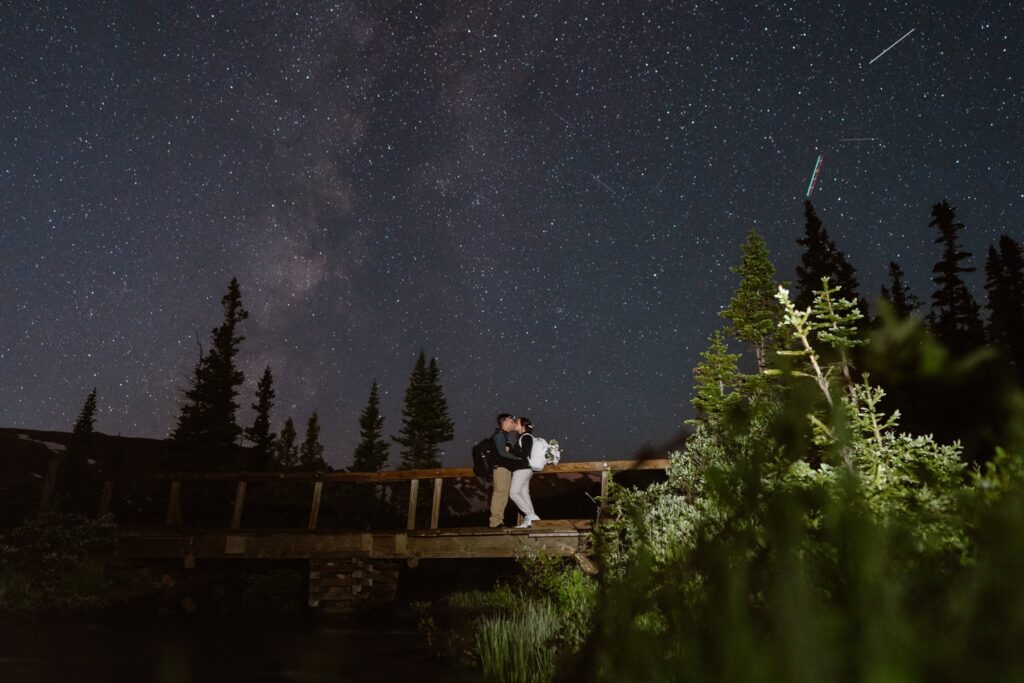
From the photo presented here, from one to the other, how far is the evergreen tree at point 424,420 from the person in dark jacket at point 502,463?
4167 cm

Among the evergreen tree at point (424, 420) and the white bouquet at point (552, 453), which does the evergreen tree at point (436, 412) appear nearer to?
the evergreen tree at point (424, 420)

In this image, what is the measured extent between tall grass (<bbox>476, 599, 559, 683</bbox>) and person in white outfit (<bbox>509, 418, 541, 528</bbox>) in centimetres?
392

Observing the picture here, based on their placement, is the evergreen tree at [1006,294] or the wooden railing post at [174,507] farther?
the evergreen tree at [1006,294]

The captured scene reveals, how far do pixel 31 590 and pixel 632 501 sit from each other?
13682 millimetres

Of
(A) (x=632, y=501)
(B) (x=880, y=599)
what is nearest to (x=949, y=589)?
(B) (x=880, y=599)

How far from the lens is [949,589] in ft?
9.37

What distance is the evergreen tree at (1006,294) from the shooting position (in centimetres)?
4600

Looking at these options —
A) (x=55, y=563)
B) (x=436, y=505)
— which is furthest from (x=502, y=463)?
(x=55, y=563)

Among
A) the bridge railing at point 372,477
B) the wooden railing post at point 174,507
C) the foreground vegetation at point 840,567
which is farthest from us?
the wooden railing post at point 174,507

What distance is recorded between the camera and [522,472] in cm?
1198

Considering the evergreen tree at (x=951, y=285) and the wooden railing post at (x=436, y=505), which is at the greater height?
the evergreen tree at (x=951, y=285)

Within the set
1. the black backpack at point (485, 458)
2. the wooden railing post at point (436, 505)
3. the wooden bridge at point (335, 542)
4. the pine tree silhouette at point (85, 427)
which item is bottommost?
the wooden bridge at point (335, 542)

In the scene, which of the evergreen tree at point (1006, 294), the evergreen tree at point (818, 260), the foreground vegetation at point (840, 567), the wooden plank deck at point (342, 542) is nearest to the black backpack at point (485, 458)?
A: the wooden plank deck at point (342, 542)

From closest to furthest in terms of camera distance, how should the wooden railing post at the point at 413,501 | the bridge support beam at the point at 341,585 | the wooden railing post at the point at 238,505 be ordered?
the wooden railing post at the point at 413,501, the bridge support beam at the point at 341,585, the wooden railing post at the point at 238,505
